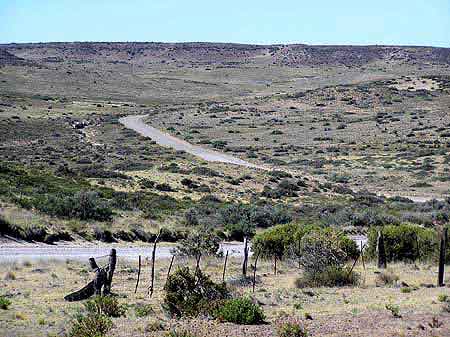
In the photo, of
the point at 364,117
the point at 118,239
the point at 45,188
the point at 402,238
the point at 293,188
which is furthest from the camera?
the point at 364,117

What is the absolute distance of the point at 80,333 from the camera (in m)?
10.8

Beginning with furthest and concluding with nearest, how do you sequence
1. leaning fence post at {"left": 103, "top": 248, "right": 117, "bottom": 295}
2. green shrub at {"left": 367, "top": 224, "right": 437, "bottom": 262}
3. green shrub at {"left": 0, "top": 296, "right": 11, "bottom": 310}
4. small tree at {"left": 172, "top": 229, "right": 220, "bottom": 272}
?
green shrub at {"left": 367, "top": 224, "right": 437, "bottom": 262}
small tree at {"left": 172, "top": 229, "right": 220, "bottom": 272}
leaning fence post at {"left": 103, "top": 248, "right": 117, "bottom": 295}
green shrub at {"left": 0, "top": 296, "right": 11, "bottom": 310}

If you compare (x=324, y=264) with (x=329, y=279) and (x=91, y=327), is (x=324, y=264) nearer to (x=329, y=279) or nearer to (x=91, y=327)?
(x=329, y=279)

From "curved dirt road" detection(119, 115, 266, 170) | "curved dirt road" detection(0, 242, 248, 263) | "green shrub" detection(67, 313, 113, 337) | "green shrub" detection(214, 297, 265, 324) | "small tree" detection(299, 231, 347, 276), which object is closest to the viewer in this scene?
"green shrub" detection(67, 313, 113, 337)

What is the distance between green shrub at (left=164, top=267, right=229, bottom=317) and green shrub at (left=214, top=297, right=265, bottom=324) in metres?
0.46

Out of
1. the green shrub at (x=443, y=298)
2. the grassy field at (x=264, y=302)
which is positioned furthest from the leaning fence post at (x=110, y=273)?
the green shrub at (x=443, y=298)

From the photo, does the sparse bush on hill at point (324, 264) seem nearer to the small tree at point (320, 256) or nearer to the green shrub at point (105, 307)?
the small tree at point (320, 256)

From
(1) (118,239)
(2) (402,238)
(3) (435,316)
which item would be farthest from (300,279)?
(1) (118,239)

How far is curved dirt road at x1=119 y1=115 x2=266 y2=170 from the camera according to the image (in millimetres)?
72294

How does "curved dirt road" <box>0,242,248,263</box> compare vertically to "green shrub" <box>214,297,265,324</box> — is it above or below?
below

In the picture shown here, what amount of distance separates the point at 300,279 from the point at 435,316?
200 inches

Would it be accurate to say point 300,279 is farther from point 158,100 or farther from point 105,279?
point 158,100

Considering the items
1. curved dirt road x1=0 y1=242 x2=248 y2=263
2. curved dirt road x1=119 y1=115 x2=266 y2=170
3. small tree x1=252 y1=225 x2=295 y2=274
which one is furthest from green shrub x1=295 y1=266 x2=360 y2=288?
curved dirt road x1=119 y1=115 x2=266 y2=170

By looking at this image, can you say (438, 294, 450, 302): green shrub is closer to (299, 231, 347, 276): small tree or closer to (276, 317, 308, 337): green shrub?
(299, 231, 347, 276): small tree
